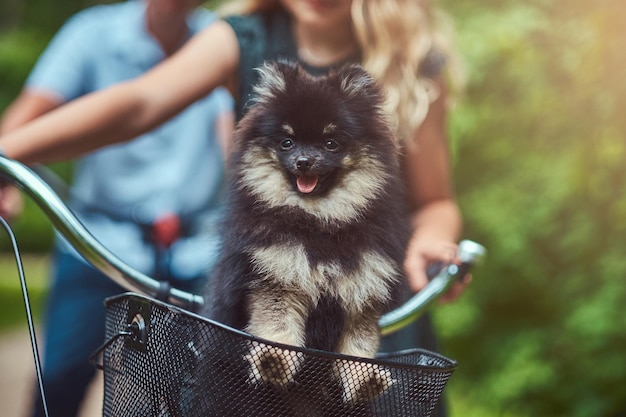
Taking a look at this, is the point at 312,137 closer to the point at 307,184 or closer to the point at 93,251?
the point at 307,184

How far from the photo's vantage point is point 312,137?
1503 mm

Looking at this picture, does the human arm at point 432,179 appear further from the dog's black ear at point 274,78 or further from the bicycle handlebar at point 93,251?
the dog's black ear at point 274,78

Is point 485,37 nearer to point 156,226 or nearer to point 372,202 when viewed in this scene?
point 156,226

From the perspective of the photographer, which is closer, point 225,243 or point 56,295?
point 225,243

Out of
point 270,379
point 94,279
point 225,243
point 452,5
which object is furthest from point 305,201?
point 452,5

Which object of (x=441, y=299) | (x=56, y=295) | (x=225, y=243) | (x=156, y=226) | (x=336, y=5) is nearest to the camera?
(x=225, y=243)

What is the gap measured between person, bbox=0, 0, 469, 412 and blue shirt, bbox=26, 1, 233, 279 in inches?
45.3

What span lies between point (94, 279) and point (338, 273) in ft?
7.50

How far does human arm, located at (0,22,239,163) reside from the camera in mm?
A: 2158

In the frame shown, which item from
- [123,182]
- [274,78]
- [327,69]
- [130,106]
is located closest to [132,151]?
[123,182]

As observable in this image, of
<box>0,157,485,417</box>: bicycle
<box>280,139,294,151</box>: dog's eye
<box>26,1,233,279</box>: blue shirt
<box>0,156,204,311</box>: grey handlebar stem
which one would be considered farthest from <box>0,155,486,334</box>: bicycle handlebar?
<box>26,1,233,279</box>: blue shirt

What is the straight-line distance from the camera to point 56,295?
12.2ft

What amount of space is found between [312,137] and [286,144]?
0.05m

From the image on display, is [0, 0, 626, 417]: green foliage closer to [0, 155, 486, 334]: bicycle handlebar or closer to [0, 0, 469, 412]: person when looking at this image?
[0, 0, 469, 412]: person
